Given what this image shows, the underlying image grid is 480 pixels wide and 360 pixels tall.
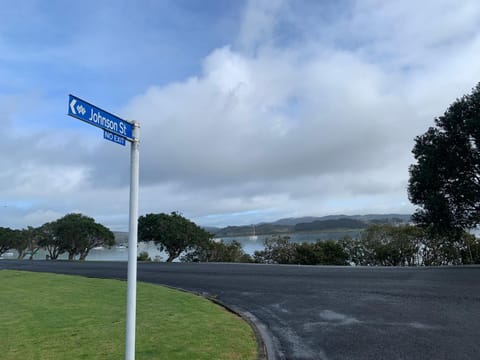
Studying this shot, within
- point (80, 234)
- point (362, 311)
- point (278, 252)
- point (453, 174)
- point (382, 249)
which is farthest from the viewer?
point (80, 234)

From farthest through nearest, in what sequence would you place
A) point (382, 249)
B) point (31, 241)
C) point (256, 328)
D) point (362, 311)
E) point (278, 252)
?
point (31, 241) < point (278, 252) < point (382, 249) < point (362, 311) < point (256, 328)

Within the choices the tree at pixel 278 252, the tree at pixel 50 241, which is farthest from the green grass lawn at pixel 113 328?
the tree at pixel 50 241

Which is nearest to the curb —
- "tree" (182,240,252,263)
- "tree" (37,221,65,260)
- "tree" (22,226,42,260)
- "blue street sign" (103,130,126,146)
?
"blue street sign" (103,130,126,146)

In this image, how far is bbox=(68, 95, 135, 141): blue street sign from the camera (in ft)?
10.7

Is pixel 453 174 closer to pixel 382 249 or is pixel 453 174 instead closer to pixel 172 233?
pixel 382 249

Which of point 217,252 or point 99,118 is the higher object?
point 99,118

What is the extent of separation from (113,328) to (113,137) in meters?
4.12

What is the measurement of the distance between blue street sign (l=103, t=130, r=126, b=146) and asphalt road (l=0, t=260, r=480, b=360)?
3.39 m

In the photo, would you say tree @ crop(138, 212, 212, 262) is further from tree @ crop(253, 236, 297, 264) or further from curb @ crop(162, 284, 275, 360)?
curb @ crop(162, 284, 275, 360)

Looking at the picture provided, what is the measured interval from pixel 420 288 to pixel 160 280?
8607 mm

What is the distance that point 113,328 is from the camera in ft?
21.6

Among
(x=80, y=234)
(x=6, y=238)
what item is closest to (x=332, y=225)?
(x=80, y=234)

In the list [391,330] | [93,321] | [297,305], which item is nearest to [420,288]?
[297,305]

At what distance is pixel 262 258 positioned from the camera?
23344 millimetres
